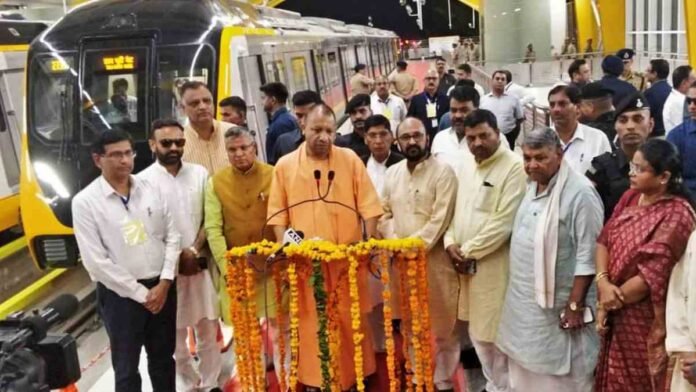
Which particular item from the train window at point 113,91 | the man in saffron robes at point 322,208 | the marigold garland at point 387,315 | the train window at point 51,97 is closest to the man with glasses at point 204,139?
the man in saffron robes at point 322,208

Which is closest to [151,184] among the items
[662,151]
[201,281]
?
[201,281]

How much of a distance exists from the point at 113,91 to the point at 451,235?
411 centimetres

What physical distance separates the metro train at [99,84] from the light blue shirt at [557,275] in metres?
3.63

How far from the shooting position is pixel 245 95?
22.4ft

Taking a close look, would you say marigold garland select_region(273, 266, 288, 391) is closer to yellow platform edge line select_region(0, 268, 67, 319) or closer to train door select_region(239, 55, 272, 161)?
train door select_region(239, 55, 272, 161)

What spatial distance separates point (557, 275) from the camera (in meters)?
3.61

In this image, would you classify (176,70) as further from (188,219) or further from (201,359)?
(201,359)

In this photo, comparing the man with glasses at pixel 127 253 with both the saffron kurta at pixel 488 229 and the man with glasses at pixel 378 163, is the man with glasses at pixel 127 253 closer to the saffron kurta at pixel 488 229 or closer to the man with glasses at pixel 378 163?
the man with glasses at pixel 378 163

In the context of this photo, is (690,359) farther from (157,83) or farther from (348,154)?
(157,83)

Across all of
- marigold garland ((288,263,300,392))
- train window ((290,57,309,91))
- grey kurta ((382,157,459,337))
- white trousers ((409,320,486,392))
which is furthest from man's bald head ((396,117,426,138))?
train window ((290,57,309,91))

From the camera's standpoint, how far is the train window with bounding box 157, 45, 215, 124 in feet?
22.0

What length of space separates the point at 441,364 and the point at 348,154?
1401mm

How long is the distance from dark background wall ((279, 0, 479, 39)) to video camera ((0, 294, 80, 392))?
122 feet

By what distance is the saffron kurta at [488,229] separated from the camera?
153 inches
